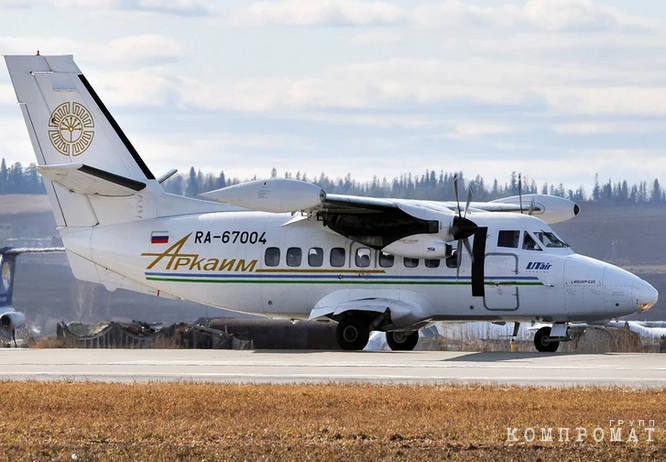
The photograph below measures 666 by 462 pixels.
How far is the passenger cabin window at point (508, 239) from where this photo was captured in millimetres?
26562

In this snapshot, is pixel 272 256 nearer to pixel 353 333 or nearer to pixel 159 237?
pixel 353 333

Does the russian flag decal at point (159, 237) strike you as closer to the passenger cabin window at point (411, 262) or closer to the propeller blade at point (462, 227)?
the passenger cabin window at point (411, 262)

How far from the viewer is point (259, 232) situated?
2834cm

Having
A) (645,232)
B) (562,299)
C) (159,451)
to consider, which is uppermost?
(645,232)

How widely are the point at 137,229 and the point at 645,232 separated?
9363 centimetres

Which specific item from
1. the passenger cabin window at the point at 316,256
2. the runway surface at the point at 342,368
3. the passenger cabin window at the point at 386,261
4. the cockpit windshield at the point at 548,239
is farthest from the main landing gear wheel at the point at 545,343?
the passenger cabin window at the point at 316,256

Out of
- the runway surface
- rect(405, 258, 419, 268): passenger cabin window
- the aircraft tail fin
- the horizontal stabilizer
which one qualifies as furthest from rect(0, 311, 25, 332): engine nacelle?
rect(405, 258, 419, 268): passenger cabin window

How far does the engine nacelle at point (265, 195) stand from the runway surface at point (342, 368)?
3287 mm

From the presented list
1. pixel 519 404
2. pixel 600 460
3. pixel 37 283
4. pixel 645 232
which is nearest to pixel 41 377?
pixel 519 404

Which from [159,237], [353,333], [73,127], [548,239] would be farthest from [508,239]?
[73,127]

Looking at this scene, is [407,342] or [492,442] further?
[407,342]

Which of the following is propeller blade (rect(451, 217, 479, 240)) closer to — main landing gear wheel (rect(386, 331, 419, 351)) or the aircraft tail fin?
main landing gear wheel (rect(386, 331, 419, 351))

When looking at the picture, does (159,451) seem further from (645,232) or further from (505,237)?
(645,232)

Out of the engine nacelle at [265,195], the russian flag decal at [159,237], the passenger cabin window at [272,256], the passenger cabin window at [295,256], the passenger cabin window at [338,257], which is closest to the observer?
the engine nacelle at [265,195]
